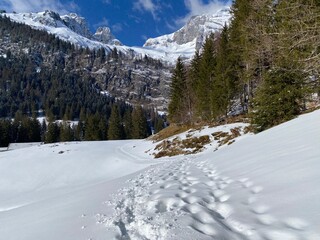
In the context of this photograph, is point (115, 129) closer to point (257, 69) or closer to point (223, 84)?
point (223, 84)

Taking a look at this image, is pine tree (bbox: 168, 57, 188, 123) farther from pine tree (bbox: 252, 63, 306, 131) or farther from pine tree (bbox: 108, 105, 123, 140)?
pine tree (bbox: 108, 105, 123, 140)

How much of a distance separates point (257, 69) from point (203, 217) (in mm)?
25525

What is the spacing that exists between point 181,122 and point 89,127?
41.2 m

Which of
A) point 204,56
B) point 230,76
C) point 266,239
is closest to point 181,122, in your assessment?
point 204,56

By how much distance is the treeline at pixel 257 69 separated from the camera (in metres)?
9.68

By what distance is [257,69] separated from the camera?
90.2 ft

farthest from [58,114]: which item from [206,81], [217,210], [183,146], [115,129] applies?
[217,210]

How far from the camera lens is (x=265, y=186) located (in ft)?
17.9

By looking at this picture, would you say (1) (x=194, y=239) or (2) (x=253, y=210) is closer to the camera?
Answer: (1) (x=194, y=239)

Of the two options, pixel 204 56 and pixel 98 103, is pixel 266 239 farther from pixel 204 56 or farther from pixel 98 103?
pixel 98 103

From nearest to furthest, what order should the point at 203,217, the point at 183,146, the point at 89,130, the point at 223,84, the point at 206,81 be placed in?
the point at 203,217, the point at 183,146, the point at 223,84, the point at 206,81, the point at 89,130

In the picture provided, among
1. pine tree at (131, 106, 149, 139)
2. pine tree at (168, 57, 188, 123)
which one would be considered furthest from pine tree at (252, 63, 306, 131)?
pine tree at (131, 106, 149, 139)

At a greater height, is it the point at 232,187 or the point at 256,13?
the point at 256,13

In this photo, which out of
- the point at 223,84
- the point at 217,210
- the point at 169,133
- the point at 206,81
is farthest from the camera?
the point at 169,133
